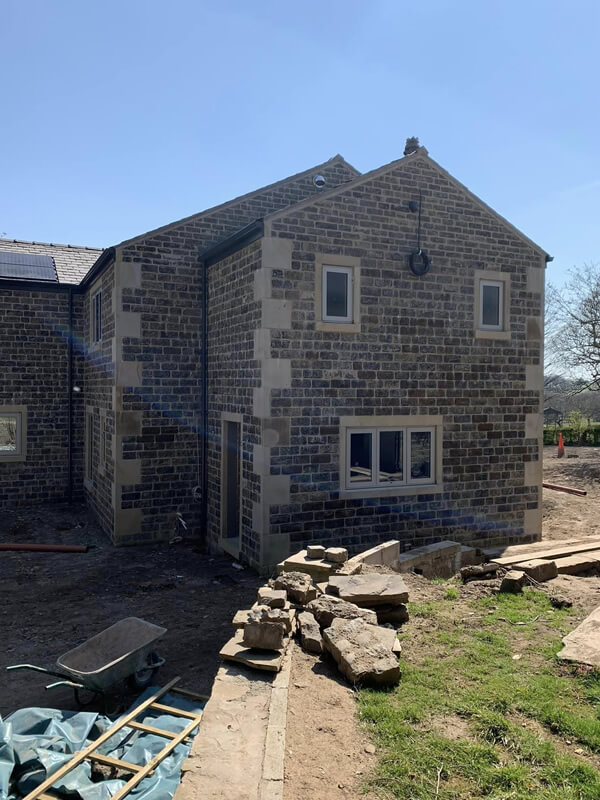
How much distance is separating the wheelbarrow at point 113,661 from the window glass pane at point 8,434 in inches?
432

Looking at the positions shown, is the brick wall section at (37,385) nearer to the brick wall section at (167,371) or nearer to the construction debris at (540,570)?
the brick wall section at (167,371)

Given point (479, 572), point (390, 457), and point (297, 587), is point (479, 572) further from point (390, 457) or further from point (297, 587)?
point (297, 587)

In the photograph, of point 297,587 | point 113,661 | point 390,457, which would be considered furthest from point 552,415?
point 113,661

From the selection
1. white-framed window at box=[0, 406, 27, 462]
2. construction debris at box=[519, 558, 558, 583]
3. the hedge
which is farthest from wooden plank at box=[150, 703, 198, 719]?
the hedge

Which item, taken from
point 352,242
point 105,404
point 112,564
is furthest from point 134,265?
point 112,564

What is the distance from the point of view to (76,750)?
5586 millimetres

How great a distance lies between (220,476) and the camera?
12617 mm

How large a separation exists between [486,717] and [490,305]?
9036 millimetres

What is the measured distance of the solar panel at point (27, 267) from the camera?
16.7 metres

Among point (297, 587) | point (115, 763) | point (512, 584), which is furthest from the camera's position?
point (512, 584)

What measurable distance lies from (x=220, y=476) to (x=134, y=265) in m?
4.64

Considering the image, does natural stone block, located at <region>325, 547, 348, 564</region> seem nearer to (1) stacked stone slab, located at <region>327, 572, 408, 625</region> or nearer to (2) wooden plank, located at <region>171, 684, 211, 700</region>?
(1) stacked stone slab, located at <region>327, 572, 408, 625</region>

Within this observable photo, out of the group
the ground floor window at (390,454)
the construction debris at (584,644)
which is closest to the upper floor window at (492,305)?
the ground floor window at (390,454)

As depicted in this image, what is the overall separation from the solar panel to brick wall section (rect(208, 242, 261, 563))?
645 cm
